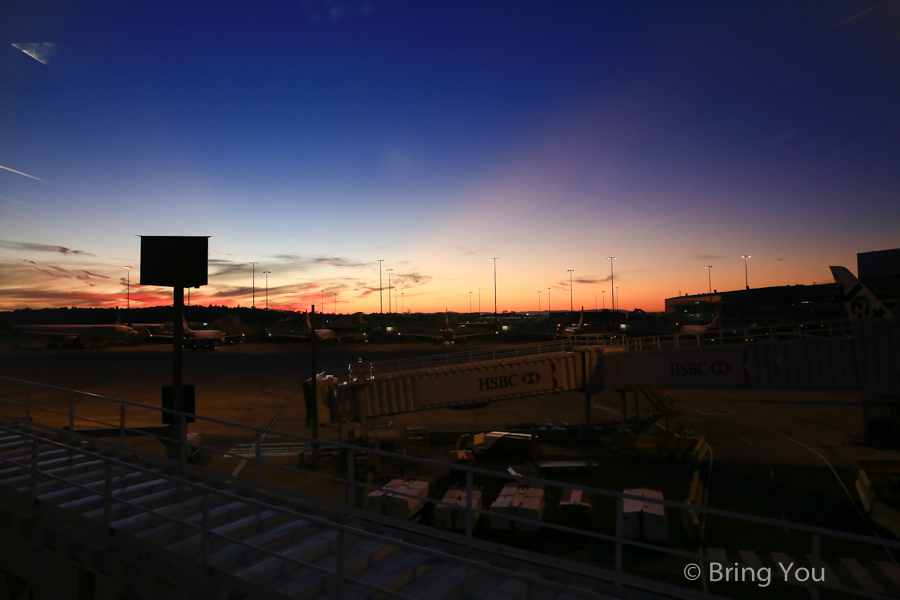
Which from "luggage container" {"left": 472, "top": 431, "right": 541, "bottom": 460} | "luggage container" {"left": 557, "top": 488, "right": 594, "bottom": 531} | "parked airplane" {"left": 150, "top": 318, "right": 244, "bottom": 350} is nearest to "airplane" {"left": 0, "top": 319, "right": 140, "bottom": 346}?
"parked airplane" {"left": 150, "top": 318, "right": 244, "bottom": 350}

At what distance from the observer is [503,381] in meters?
28.0

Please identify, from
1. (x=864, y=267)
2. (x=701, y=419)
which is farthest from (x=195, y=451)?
(x=864, y=267)

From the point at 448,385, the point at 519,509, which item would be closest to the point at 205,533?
the point at 519,509

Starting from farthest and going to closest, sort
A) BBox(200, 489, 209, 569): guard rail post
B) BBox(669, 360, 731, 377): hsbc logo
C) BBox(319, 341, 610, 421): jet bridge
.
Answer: BBox(319, 341, 610, 421): jet bridge, BBox(669, 360, 731, 377): hsbc logo, BBox(200, 489, 209, 569): guard rail post

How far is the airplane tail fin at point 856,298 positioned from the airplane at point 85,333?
361ft

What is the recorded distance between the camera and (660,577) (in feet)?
42.7

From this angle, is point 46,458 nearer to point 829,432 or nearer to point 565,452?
point 565,452

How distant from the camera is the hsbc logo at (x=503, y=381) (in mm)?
27844

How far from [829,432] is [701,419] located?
6.99 meters

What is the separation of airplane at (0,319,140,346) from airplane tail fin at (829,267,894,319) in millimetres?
110016

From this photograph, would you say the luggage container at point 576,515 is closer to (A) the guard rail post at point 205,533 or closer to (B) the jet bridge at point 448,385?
(B) the jet bridge at point 448,385

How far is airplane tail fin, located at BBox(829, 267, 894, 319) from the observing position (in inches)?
978

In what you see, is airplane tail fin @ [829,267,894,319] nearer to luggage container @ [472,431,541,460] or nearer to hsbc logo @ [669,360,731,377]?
hsbc logo @ [669,360,731,377]

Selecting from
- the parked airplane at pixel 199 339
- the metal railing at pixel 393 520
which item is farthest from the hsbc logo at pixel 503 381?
the parked airplane at pixel 199 339
